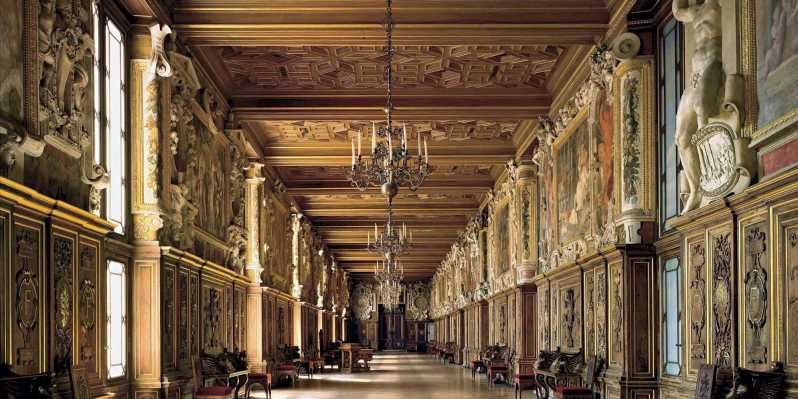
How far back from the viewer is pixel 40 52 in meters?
7.98

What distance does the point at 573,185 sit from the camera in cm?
1591

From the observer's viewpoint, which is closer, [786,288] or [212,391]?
[786,288]

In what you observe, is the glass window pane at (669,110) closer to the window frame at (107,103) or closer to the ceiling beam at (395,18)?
the ceiling beam at (395,18)

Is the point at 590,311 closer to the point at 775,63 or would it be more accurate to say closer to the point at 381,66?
the point at 381,66

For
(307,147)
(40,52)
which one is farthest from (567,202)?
(40,52)

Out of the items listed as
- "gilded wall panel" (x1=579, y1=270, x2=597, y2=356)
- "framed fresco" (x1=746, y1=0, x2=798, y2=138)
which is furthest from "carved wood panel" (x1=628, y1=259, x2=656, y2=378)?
"framed fresco" (x1=746, y1=0, x2=798, y2=138)

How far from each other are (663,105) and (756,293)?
13.4 ft

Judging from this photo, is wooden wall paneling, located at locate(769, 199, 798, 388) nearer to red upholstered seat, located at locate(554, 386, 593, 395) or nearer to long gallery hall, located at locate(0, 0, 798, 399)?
long gallery hall, located at locate(0, 0, 798, 399)

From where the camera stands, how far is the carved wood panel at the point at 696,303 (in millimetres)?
9500

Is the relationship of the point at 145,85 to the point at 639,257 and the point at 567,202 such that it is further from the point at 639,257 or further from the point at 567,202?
the point at 567,202

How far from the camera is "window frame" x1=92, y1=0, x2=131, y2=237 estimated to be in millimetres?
10234

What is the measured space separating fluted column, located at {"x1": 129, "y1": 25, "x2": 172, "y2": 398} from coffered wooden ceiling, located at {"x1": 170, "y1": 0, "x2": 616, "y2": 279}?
4.38ft

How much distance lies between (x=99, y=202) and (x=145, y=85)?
2.52 metres

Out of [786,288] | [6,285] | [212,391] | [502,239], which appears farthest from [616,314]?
[502,239]
